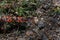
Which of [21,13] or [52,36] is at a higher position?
[21,13]

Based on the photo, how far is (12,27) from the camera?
4977 mm

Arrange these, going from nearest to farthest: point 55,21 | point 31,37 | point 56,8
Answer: point 31,37
point 55,21
point 56,8

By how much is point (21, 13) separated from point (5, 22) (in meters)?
0.51

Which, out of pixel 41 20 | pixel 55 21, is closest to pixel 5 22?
pixel 41 20

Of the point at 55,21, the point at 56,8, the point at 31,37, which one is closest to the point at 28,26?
the point at 31,37

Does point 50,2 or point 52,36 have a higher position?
point 50,2

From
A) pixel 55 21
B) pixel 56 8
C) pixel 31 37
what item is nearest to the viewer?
pixel 31 37

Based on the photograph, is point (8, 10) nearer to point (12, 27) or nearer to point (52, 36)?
point (12, 27)

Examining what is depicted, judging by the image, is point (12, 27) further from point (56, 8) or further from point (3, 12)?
point (56, 8)

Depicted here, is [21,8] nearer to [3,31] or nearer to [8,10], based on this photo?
[8,10]

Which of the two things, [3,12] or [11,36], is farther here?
[3,12]

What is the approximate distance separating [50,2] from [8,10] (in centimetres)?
130

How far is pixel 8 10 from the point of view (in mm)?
5348

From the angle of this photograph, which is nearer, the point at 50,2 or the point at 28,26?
the point at 28,26
